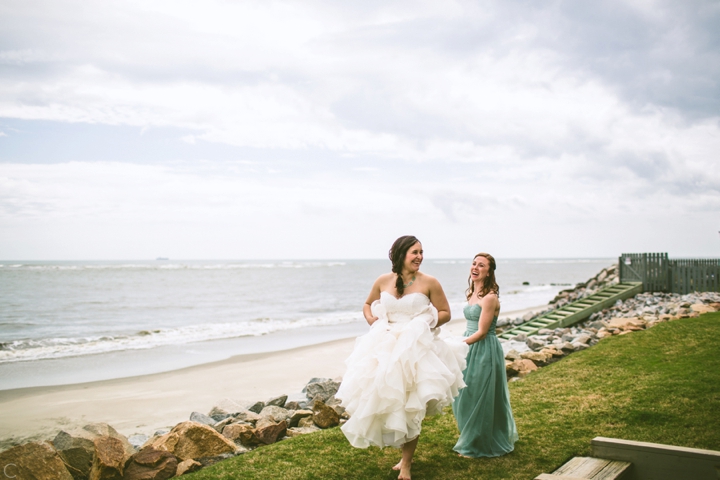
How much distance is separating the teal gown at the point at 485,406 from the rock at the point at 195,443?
3.09 metres

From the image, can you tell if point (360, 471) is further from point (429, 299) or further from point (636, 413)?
point (636, 413)

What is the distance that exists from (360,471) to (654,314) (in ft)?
46.8

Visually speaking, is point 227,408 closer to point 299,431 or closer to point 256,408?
point 256,408

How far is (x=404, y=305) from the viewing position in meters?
4.89

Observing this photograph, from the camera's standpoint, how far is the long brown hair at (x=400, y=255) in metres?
5.00

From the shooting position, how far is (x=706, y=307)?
49.1 ft

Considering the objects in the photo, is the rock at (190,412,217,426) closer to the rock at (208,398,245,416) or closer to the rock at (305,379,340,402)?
the rock at (208,398,245,416)

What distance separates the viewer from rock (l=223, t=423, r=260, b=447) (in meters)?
7.32

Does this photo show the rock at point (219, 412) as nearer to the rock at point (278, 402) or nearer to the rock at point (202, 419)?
the rock at point (202, 419)

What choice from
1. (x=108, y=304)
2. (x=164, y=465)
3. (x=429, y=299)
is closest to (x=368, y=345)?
(x=429, y=299)

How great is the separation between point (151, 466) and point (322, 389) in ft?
14.9

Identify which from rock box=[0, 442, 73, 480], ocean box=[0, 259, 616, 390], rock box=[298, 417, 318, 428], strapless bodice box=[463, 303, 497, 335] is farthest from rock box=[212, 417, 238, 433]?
ocean box=[0, 259, 616, 390]

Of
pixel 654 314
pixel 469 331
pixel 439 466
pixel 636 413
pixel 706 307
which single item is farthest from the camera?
pixel 654 314

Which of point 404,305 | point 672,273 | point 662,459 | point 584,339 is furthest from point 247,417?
point 672,273
